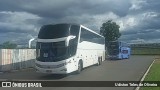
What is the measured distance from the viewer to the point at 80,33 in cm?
2327

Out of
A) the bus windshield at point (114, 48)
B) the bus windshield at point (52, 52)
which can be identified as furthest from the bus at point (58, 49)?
the bus windshield at point (114, 48)

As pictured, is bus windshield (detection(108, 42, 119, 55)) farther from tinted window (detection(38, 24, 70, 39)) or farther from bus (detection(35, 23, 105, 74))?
tinted window (detection(38, 24, 70, 39))

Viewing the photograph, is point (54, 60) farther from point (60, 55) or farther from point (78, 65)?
point (78, 65)

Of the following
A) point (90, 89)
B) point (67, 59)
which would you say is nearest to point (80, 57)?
point (67, 59)

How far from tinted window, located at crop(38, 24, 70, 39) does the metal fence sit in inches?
286

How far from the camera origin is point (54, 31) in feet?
69.8

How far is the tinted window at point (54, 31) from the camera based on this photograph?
21094 mm

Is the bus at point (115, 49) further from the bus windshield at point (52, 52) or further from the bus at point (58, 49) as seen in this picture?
the bus windshield at point (52, 52)

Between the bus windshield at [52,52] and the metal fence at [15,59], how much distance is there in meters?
7.32

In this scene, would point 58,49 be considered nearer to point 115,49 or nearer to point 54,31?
point 54,31

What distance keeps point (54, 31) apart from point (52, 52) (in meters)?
1.57

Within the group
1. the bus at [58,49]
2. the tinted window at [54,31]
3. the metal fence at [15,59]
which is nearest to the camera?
the bus at [58,49]

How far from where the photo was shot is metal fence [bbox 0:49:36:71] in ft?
89.2

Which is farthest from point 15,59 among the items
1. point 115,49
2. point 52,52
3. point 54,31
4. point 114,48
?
point 115,49
